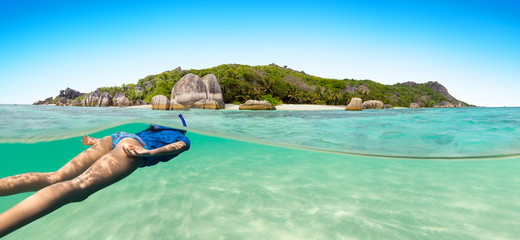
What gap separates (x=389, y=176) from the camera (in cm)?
478

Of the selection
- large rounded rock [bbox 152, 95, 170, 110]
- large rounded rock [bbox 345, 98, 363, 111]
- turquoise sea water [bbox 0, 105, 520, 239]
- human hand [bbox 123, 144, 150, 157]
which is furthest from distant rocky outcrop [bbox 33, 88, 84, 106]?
human hand [bbox 123, 144, 150, 157]

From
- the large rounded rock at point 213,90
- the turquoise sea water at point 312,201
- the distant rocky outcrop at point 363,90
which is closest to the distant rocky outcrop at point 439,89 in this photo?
the distant rocky outcrop at point 363,90

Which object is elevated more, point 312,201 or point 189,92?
point 189,92

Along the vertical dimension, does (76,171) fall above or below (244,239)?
above

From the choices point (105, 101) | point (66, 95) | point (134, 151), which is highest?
point (66, 95)

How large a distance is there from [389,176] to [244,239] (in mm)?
3652

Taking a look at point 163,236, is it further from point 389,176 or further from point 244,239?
point 389,176

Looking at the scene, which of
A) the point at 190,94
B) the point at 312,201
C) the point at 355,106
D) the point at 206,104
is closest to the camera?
the point at 312,201

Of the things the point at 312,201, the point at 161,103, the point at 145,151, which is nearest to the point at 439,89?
the point at 161,103

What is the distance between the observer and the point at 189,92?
1328 inches

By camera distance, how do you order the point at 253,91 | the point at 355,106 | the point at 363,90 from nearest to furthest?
the point at 355,106 < the point at 253,91 < the point at 363,90

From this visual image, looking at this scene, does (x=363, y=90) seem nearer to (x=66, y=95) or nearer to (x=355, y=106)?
(x=355, y=106)

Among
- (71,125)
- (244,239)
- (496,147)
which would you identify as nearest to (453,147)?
(496,147)

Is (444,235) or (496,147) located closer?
(444,235)
